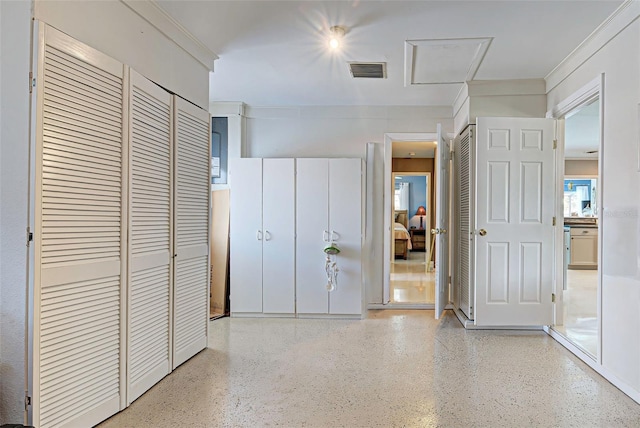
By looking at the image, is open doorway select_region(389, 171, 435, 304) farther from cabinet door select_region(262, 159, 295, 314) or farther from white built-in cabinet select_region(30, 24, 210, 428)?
white built-in cabinet select_region(30, 24, 210, 428)

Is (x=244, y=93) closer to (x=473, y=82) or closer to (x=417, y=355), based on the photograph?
(x=473, y=82)

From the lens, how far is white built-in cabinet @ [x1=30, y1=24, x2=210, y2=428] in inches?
69.4

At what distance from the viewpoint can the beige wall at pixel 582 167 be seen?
823 cm

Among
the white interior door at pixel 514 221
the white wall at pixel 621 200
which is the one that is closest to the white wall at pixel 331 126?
the white interior door at pixel 514 221

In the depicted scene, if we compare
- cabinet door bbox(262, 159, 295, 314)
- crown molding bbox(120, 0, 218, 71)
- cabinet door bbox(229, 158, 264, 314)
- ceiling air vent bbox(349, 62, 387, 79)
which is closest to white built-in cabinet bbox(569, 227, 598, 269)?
ceiling air vent bbox(349, 62, 387, 79)

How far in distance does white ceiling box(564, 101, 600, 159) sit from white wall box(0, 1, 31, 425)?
4.45m

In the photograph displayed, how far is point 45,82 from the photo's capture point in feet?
5.71

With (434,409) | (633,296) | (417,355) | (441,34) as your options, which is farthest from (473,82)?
(434,409)

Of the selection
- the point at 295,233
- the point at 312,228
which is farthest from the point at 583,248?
the point at 295,233

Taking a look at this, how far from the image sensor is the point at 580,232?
7.74 metres

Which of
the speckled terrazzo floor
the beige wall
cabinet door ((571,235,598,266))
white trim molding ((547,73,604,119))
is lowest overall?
the speckled terrazzo floor

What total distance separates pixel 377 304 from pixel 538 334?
5.66ft

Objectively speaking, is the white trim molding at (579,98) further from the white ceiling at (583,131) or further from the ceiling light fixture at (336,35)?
the ceiling light fixture at (336,35)

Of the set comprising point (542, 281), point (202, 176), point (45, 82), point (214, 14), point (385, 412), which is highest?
point (214, 14)
